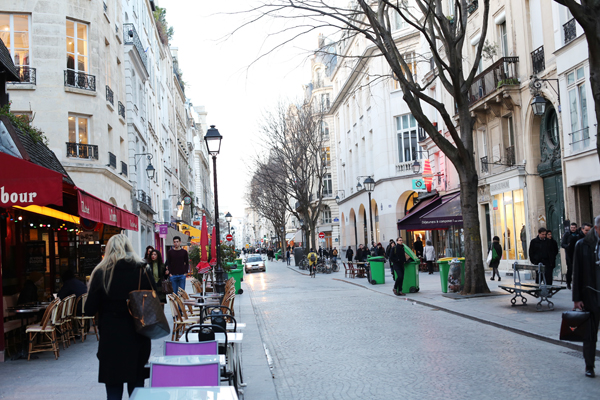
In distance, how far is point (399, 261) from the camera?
62.9 feet

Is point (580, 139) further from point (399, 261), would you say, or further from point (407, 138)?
point (407, 138)

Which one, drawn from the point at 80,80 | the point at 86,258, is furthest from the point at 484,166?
the point at 80,80

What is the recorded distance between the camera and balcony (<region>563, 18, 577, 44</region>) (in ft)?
59.3

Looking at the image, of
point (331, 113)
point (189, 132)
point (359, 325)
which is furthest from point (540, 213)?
point (189, 132)

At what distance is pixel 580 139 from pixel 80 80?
1893cm

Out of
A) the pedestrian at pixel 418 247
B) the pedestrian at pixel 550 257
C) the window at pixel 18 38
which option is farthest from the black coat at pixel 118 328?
the pedestrian at pixel 418 247

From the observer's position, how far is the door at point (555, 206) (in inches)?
802

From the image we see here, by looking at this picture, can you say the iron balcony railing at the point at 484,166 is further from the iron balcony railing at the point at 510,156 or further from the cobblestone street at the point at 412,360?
the cobblestone street at the point at 412,360

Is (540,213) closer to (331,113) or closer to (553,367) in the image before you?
(553,367)

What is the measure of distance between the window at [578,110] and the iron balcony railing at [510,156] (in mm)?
4659

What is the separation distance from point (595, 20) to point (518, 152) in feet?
50.0

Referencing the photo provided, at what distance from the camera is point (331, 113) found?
63.2 metres

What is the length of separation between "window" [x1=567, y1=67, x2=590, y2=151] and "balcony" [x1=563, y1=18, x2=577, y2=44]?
Answer: 102 centimetres

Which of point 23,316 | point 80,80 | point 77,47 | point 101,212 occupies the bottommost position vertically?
point 23,316
